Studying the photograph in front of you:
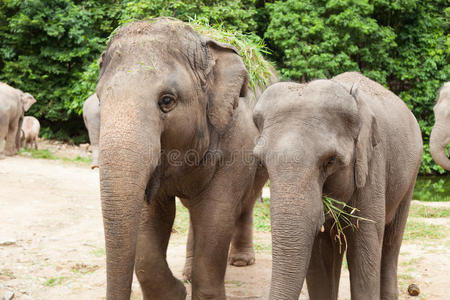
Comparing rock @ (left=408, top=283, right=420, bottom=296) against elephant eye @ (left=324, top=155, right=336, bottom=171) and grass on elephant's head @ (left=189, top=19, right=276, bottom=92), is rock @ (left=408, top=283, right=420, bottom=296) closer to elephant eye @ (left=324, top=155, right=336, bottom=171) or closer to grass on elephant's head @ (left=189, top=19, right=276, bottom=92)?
grass on elephant's head @ (left=189, top=19, right=276, bottom=92)

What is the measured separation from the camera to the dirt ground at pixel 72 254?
5184 mm

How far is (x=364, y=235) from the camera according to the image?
3.43 m

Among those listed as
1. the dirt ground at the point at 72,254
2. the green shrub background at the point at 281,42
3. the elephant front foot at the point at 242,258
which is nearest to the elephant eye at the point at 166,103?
the dirt ground at the point at 72,254

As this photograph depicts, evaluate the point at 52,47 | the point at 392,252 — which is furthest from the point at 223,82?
the point at 52,47

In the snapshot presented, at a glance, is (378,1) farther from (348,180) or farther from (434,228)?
(348,180)

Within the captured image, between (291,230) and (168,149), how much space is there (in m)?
0.98

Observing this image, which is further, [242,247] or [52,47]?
[52,47]

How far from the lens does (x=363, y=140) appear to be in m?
3.23

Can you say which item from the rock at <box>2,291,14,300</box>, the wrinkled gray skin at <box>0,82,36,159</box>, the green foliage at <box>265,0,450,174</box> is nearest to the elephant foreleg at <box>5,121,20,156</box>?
the wrinkled gray skin at <box>0,82,36,159</box>

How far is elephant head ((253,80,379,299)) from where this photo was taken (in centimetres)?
279

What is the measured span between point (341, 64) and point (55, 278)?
12.1m

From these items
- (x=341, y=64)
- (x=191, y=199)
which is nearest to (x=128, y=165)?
(x=191, y=199)

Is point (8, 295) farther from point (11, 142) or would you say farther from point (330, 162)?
point (11, 142)

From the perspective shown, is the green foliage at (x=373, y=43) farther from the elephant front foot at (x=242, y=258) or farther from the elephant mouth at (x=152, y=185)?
the elephant mouth at (x=152, y=185)
